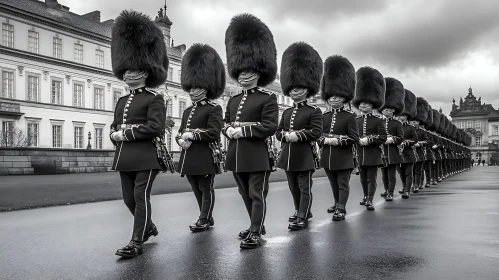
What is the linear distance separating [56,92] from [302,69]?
37.7 meters

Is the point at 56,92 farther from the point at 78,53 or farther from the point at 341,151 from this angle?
the point at 341,151

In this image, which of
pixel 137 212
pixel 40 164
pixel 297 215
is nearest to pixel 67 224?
pixel 137 212

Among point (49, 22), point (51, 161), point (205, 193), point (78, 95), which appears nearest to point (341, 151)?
point (205, 193)

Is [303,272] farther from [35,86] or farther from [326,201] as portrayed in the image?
[35,86]

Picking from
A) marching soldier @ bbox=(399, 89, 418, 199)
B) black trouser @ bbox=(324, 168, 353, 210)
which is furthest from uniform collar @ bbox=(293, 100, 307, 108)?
marching soldier @ bbox=(399, 89, 418, 199)

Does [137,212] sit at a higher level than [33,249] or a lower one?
higher

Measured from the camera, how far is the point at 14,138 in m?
36.0

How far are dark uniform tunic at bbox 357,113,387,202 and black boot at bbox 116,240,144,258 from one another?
5650 mm

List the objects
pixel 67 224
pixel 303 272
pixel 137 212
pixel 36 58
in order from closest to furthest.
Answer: pixel 303 272 < pixel 137 212 < pixel 67 224 < pixel 36 58

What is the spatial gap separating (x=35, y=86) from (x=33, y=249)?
3717 centimetres

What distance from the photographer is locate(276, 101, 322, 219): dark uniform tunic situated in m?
7.16

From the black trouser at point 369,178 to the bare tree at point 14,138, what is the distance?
105ft

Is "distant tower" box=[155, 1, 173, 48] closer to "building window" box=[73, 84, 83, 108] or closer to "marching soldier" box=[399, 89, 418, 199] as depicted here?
"building window" box=[73, 84, 83, 108]

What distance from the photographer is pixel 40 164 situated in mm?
24078
